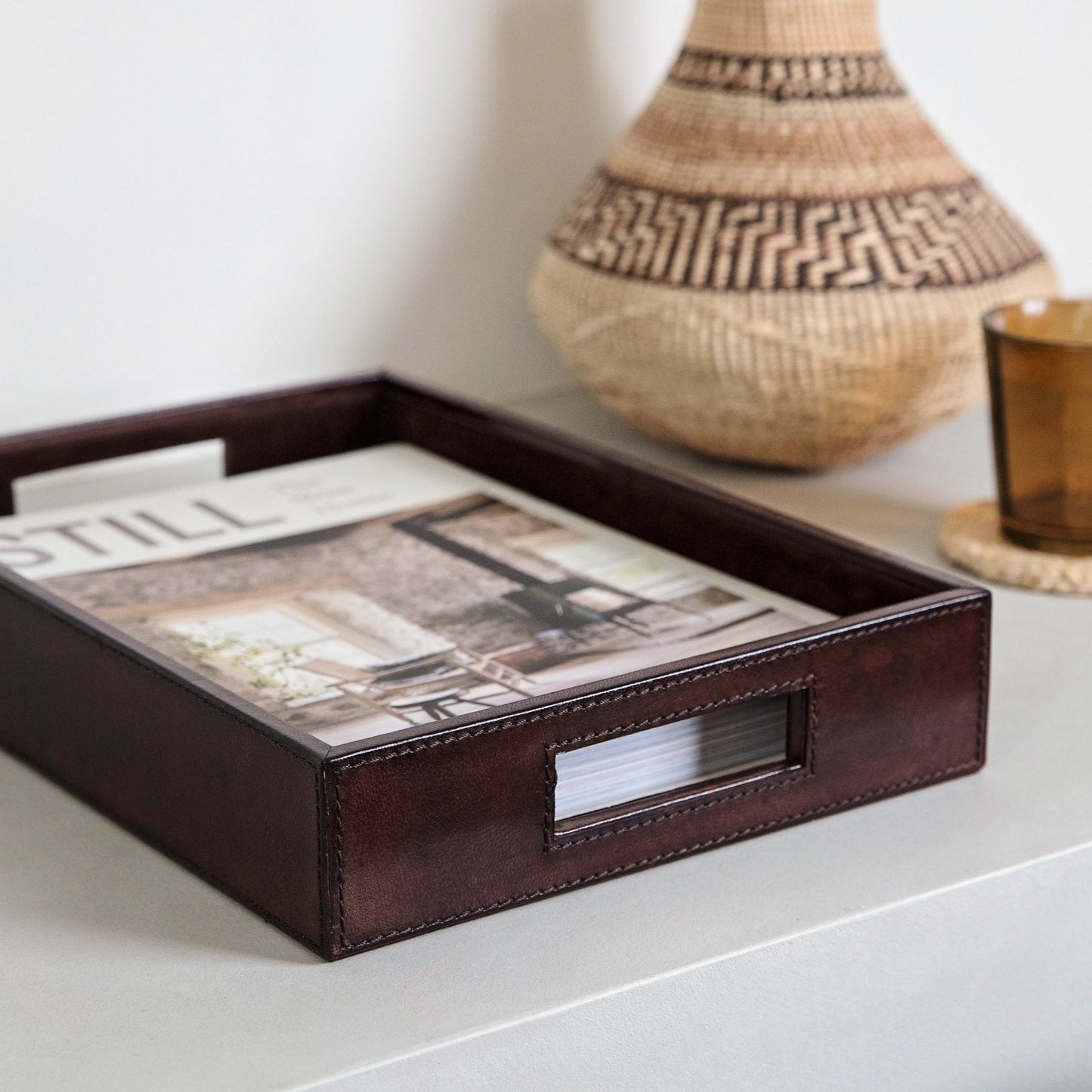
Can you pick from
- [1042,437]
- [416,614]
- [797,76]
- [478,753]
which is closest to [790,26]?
[797,76]

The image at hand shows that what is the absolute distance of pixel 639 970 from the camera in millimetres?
512

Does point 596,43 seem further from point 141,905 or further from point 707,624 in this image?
point 141,905

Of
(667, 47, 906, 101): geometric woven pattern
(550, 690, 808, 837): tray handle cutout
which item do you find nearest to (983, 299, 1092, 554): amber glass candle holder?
(667, 47, 906, 101): geometric woven pattern

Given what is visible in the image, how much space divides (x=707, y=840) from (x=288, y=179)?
51 cm

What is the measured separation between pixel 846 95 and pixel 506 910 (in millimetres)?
497

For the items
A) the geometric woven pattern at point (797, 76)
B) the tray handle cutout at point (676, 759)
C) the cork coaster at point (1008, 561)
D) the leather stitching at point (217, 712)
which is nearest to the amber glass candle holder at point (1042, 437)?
the cork coaster at point (1008, 561)

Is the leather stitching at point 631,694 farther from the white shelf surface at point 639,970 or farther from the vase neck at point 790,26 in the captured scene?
the vase neck at point 790,26

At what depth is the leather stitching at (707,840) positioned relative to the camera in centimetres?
51

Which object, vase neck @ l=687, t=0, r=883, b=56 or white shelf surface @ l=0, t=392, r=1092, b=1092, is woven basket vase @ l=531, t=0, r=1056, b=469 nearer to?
vase neck @ l=687, t=0, r=883, b=56

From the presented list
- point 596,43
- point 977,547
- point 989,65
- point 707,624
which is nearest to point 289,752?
point 707,624

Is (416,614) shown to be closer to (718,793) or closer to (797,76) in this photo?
(718,793)

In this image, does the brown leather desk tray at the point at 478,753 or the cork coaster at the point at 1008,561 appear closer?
the brown leather desk tray at the point at 478,753

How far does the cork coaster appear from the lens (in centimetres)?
79

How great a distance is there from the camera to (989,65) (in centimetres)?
117
